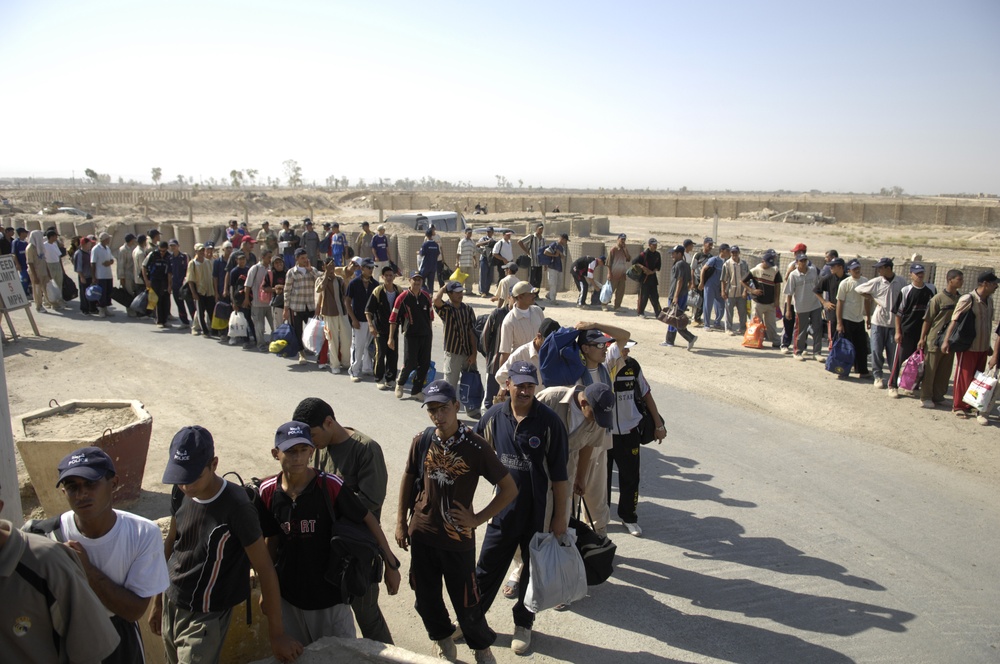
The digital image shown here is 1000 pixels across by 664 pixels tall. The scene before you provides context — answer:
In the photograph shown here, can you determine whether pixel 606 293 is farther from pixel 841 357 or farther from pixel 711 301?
pixel 841 357

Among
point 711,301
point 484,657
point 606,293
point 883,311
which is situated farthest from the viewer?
point 606,293

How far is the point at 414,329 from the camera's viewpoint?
9.16m

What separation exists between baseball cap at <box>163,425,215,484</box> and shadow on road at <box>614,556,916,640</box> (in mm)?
3269

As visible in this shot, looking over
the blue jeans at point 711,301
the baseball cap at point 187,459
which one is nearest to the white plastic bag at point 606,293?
the blue jeans at point 711,301

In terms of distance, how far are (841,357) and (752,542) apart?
561 centimetres

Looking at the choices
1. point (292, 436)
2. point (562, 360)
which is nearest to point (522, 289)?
point (562, 360)

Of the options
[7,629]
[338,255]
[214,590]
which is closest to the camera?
[7,629]

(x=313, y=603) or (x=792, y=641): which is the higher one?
(x=313, y=603)

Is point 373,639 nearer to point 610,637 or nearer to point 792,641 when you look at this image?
point 610,637

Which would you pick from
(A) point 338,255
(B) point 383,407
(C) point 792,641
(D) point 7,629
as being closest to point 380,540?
(D) point 7,629

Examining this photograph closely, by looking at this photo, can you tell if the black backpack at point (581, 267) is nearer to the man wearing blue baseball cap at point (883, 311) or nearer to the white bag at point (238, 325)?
the man wearing blue baseball cap at point (883, 311)

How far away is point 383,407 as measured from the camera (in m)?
9.26

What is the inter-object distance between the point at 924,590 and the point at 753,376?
18.8 ft

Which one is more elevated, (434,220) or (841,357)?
(434,220)
